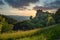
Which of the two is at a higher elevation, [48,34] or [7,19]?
[7,19]

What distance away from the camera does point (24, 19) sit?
5.71 metres

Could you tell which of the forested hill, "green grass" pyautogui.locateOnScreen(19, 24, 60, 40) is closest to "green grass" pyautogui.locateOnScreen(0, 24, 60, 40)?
"green grass" pyautogui.locateOnScreen(19, 24, 60, 40)

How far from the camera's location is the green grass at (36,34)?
5.53 meters

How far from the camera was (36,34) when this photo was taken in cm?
557

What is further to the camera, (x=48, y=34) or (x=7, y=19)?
(x=7, y=19)

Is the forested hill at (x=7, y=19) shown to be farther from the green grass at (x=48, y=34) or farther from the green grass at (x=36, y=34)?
the green grass at (x=48, y=34)

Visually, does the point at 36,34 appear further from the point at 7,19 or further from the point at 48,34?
the point at 7,19

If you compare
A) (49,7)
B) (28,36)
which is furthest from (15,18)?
(49,7)

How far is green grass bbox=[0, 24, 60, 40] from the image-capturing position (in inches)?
218

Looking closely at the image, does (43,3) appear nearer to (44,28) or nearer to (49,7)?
(49,7)

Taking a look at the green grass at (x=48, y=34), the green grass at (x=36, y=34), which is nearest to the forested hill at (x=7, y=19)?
the green grass at (x=36, y=34)

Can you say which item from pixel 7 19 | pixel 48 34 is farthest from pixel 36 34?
pixel 7 19

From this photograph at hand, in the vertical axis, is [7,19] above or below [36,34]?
above

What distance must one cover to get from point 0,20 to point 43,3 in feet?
4.45
